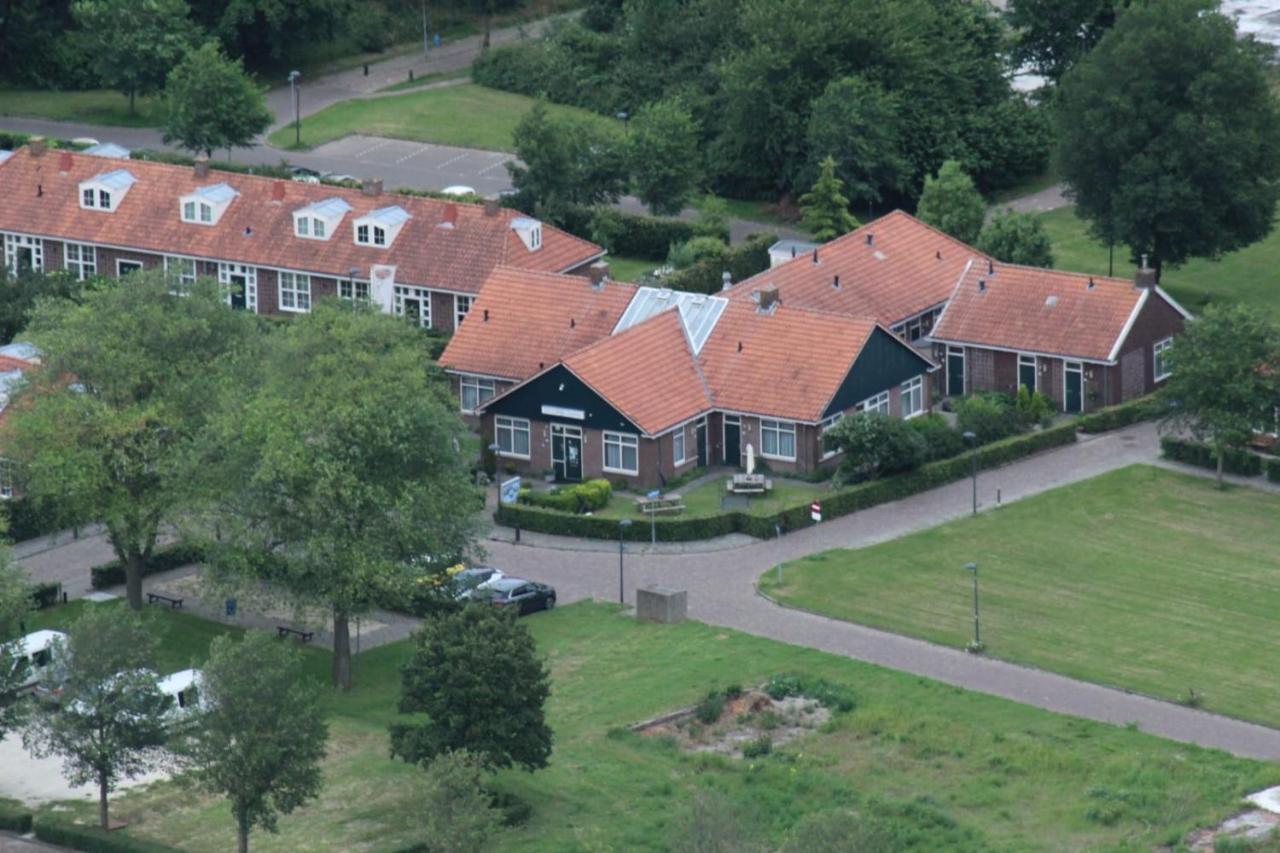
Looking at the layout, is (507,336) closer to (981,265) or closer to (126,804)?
(981,265)

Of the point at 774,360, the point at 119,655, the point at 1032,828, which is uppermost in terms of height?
the point at 774,360

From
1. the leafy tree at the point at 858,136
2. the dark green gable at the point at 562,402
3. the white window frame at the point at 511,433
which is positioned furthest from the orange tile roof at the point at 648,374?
the leafy tree at the point at 858,136

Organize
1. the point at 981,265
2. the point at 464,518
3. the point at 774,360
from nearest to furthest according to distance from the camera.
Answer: the point at 464,518
the point at 774,360
the point at 981,265

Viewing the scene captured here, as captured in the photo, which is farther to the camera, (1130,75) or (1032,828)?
(1130,75)

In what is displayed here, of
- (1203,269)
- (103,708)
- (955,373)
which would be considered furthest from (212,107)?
(103,708)

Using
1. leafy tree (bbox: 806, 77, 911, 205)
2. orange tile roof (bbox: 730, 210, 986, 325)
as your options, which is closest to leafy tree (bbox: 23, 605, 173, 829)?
orange tile roof (bbox: 730, 210, 986, 325)

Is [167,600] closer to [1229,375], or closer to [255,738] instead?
[255,738]

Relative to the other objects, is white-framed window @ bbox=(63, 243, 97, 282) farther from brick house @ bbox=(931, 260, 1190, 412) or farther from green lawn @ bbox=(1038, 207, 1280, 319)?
green lawn @ bbox=(1038, 207, 1280, 319)

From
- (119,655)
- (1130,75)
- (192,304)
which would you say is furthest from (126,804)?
(1130,75)
